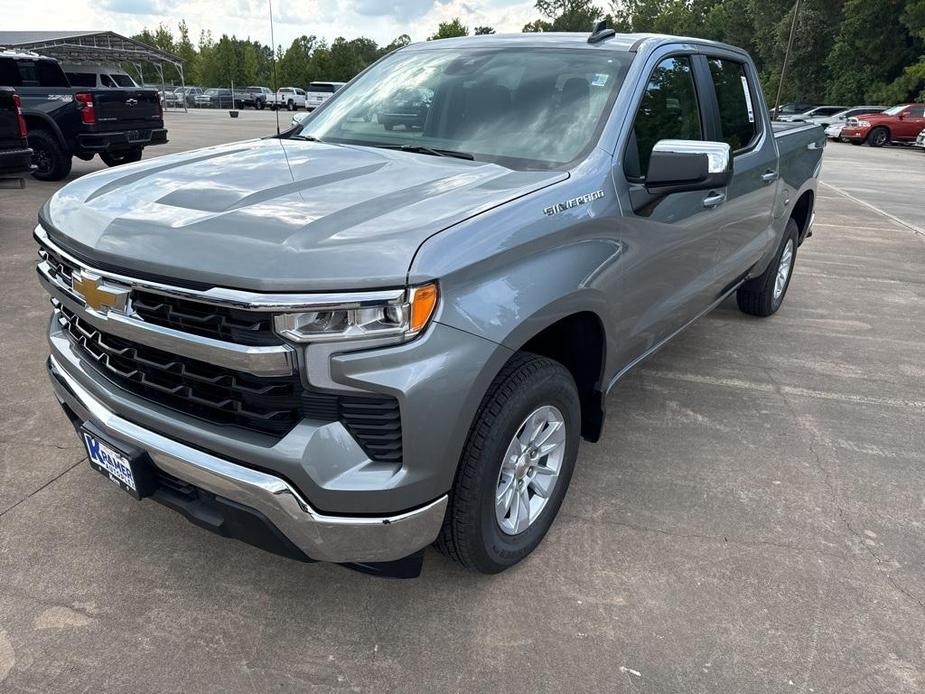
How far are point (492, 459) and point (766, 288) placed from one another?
3.88 m

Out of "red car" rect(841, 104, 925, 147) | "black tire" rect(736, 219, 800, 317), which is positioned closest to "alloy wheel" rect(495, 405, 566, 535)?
"black tire" rect(736, 219, 800, 317)

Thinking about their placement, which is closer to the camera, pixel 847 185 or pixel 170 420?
pixel 170 420

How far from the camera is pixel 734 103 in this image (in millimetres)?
4082

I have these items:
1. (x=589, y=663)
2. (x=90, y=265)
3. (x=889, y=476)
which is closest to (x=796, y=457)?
(x=889, y=476)

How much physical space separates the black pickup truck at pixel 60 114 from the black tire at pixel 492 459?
10.3 meters

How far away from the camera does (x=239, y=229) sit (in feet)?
6.41

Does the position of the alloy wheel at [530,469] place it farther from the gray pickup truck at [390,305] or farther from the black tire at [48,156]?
the black tire at [48,156]

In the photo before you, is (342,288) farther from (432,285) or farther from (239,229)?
(239,229)

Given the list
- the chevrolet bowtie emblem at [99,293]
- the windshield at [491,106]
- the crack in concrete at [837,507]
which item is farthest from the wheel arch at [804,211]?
the chevrolet bowtie emblem at [99,293]

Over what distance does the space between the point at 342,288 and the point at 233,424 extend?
53cm

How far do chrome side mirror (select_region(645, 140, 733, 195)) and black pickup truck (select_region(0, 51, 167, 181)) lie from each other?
10.1m

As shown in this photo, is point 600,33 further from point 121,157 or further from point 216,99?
point 216,99

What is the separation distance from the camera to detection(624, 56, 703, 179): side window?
2877 mm

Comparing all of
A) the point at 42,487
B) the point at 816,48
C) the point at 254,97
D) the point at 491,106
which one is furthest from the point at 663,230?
the point at 254,97
